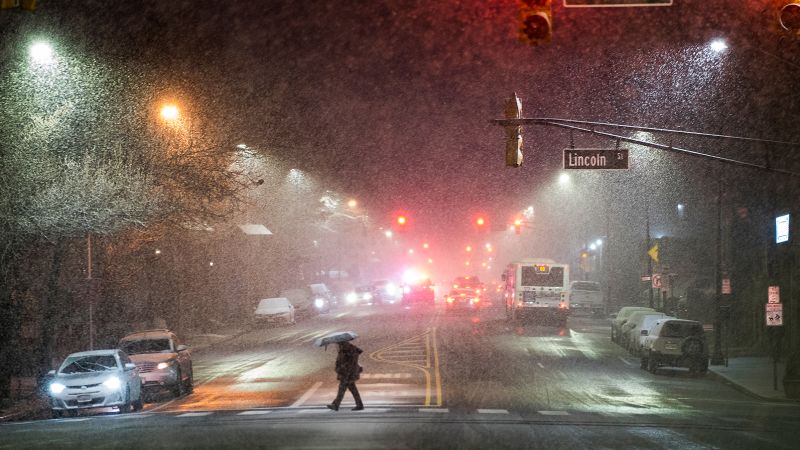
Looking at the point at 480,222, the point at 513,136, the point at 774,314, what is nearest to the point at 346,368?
the point at 513,136

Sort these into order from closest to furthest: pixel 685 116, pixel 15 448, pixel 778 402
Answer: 1. pixel 15 448
2. pixel 778 402
3. pixel 685 116

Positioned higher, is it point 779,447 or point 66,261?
point 66,261

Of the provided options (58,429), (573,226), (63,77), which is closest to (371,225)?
(573,226)

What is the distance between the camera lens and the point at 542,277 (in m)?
49.1

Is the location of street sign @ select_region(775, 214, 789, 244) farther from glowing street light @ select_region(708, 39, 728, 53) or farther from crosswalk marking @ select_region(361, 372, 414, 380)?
crosswalk marking @ select_region(361, 372, 414, 380)

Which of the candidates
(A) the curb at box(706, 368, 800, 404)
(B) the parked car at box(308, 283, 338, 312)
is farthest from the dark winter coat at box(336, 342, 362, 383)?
(B) the parked car at box(308, 283, 338, 312)

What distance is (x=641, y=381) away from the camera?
93.7ft

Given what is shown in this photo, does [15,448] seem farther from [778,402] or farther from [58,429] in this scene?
[778,402]

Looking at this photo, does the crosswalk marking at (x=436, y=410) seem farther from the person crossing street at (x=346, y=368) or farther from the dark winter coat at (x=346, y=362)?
the dark winter coat at (x=346, y=362)

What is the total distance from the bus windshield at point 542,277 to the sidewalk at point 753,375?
A: 44.9 feet

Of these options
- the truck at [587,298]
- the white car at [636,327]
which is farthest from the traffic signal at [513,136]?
the truck at [587,298]

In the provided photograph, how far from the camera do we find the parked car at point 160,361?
2505 centimetres

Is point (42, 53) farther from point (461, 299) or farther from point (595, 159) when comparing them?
point (461, 299)

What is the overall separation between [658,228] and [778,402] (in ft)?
135
